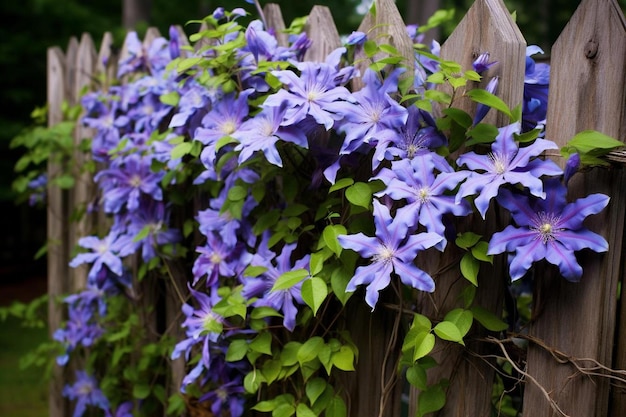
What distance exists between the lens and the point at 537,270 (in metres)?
1.37

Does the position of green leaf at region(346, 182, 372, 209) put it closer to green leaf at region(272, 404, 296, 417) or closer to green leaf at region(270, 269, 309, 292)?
green leaf at region(270, 269, 309, 292)

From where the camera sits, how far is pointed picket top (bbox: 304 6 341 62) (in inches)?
70.8

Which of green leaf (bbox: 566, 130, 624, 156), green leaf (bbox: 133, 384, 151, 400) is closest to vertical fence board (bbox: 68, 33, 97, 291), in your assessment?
green leaf (bbox: 133, 384, 151, 400)

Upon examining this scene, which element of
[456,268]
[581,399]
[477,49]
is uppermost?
[477,49]

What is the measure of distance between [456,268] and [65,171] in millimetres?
2210

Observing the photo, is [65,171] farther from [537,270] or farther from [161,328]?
[537,270]

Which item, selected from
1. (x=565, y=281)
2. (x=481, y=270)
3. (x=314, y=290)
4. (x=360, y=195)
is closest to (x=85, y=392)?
(x=314, y=290)

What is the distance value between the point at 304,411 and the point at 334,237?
0.49 m

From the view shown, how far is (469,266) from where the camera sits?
4.49 ft

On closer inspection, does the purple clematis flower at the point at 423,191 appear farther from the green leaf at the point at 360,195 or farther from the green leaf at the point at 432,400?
the green leaf at the point at 432,400

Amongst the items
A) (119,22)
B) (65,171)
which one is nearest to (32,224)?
(119,22)

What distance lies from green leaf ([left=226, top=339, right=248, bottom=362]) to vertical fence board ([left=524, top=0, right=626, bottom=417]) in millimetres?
741

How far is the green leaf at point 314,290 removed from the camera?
4.65ft

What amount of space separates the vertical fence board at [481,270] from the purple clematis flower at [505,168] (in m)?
0.12
